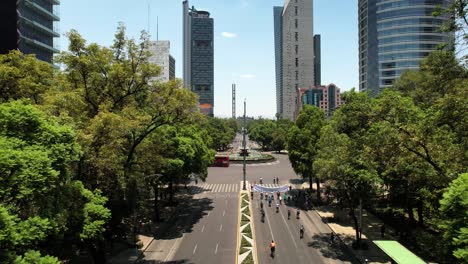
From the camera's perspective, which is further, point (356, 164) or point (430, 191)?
point (356, 164)

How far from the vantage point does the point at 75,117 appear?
23516mm

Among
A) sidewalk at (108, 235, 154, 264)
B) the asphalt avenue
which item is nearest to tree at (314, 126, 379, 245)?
the asphalt avenue

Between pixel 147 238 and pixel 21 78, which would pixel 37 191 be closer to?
pixel 21 78

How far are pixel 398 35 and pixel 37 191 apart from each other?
122 metres

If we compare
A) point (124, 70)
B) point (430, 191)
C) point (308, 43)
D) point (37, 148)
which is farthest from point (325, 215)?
point (308, 43)

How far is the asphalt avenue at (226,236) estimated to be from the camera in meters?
26.7

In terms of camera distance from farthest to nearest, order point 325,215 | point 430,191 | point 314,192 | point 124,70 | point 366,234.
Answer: point 314,192
point 325,215
point 366,234
point 124,70
point 430,191

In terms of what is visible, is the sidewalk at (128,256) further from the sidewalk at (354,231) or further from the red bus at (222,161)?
the red bus at (222,161)

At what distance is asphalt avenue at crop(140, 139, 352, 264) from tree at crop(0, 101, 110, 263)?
11.3 m

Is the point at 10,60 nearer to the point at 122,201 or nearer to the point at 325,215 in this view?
the point at 122,201

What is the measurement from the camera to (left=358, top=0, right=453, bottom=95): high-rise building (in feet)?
362

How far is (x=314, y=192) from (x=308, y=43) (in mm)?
157092

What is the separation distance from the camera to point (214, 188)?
55.5m

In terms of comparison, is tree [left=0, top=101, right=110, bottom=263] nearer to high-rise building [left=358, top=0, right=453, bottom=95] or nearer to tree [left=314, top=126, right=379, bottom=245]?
tree [left=314, top=126, right=379, bottom=245]
